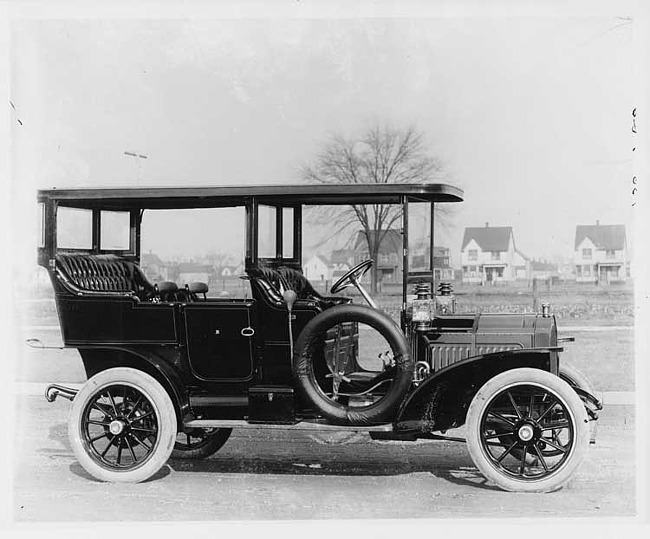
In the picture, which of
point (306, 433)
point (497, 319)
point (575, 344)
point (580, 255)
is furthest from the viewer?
point (580, 255)

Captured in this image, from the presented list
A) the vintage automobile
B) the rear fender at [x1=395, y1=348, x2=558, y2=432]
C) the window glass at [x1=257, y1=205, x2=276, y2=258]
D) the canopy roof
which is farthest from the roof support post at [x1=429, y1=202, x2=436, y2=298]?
the window glass at [x1=257, y1=205, x2=276, y2=258]

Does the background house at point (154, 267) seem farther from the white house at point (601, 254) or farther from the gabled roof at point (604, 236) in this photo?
the white house at point (601, 254)

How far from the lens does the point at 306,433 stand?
8945 millimetres

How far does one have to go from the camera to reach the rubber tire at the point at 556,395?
244 inches

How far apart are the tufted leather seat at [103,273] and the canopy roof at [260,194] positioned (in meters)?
0.48

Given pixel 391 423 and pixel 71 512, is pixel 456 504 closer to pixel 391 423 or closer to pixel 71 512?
pixel 391 423

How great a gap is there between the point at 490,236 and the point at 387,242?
38.4 ft

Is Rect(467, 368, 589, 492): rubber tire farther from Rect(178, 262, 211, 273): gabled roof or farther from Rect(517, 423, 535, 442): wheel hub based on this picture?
A: Rect(178, 262, 211, 273): gabled roof

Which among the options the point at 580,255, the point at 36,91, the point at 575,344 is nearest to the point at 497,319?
the point at 36,91

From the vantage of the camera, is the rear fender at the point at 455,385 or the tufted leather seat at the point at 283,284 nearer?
the rear fender at the point at 455,385

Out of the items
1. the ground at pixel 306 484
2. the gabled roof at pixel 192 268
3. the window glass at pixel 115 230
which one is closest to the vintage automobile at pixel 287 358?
the ground at pixel 306 484

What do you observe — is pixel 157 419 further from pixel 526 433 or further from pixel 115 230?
Answer: pixel 526 433

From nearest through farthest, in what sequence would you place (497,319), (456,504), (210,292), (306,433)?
(456,504)
(497,319)
(210,292)
(306,433)

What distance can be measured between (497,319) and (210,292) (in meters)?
2.36
